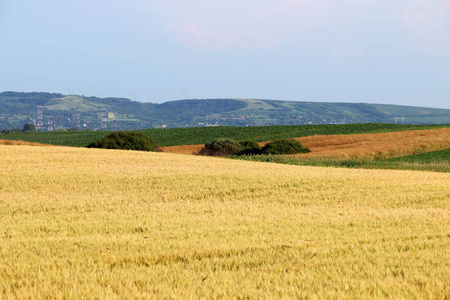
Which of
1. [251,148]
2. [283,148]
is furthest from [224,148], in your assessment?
[283,148]

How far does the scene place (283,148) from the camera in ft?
179

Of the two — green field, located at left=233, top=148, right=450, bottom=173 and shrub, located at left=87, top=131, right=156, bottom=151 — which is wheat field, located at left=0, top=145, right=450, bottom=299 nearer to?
green field, located at left=233, top=148, right=450, bottom=173

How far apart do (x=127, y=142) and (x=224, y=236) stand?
155ft

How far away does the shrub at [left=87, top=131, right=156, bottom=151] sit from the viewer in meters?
56.3

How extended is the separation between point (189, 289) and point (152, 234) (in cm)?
478

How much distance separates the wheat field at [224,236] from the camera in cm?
729

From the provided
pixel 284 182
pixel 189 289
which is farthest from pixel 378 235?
pixel 284 182

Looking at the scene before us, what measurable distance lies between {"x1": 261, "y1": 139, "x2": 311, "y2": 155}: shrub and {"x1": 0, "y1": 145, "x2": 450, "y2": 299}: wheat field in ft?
98.9

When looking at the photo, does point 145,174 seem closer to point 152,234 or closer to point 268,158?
point 152,234

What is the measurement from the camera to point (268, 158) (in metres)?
44.0

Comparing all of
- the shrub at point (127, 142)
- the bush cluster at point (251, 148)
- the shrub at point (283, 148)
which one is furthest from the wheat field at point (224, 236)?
the shrub at point (127, 142)

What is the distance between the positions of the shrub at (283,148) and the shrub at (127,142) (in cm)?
1335

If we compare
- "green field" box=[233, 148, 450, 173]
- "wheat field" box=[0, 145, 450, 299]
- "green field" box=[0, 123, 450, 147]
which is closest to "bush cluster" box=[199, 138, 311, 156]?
"green field" box=[233, 148, 450, 173]

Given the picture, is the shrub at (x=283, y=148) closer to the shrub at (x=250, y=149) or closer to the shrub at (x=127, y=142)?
the shrub at (x=250, y=149)
